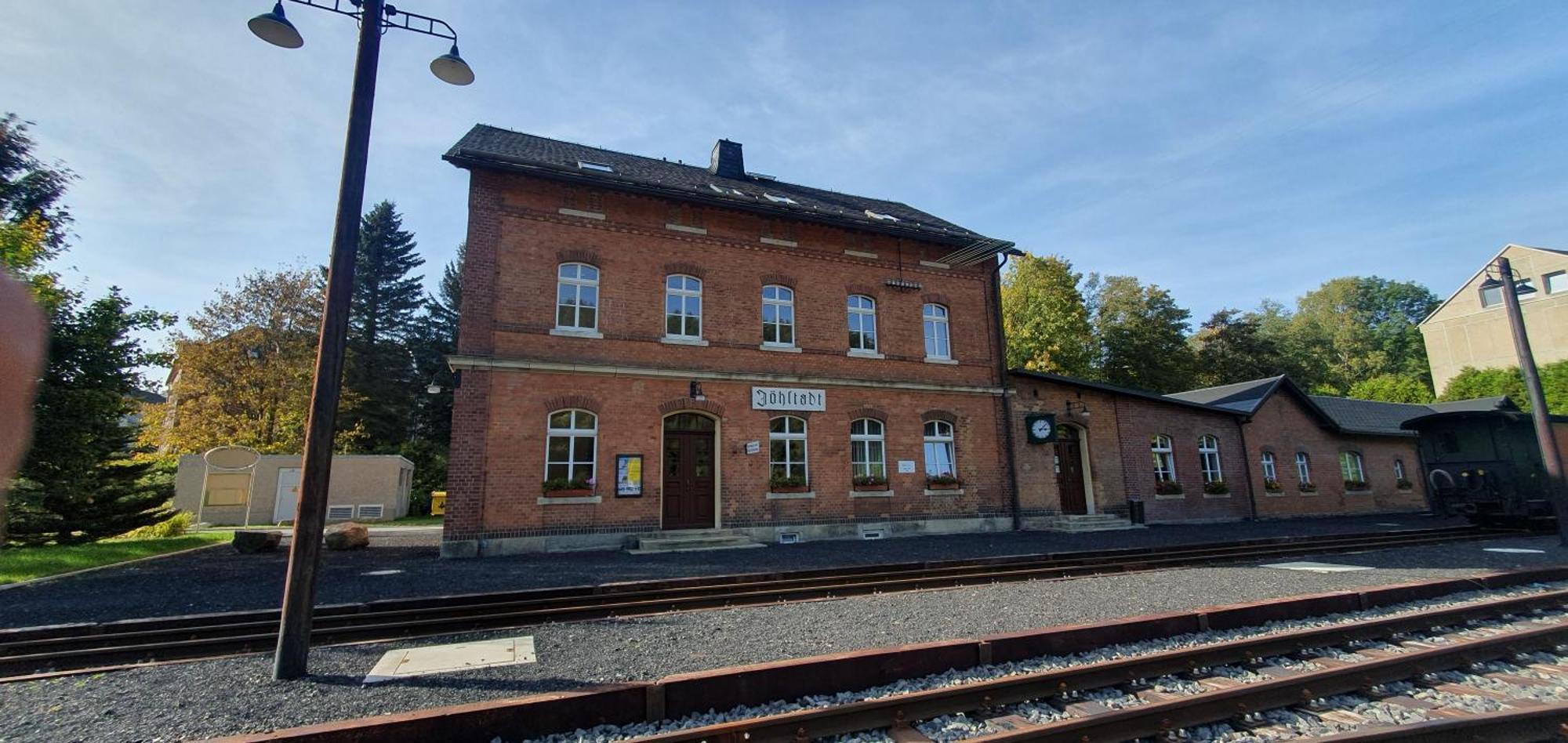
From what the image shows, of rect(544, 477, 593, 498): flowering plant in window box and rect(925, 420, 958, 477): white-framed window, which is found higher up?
rect(925, 420, 958, 477): white-framed window

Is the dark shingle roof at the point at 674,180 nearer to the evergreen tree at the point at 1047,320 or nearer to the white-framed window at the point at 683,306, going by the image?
the white-framed window at the point at 683,306

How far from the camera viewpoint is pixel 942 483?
52.4 feet

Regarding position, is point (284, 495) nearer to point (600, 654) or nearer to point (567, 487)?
point (567, 487)

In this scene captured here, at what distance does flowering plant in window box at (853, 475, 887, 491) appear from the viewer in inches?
598

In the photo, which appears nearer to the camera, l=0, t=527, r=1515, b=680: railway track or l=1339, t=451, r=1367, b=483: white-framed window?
l=0, t=527, r=1515, b=680: railway track

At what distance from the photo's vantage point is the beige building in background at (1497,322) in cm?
3262

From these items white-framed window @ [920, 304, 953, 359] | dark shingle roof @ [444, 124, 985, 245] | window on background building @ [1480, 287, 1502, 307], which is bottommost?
white-framed window @ [920, 304, 953, 359]

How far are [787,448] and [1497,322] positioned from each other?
4553 centimetres

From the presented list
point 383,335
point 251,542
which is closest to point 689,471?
point 251,542

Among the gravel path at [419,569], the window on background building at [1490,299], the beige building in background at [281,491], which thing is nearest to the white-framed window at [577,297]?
the gravel path at [419,569]

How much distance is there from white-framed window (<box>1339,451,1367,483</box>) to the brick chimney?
77.6 ft

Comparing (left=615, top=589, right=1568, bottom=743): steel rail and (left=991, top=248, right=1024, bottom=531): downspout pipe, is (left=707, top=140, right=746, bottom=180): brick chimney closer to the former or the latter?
(left=991, top=248, right=1024, bottom=531): downspout pipe

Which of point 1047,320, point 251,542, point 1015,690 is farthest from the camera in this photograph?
point 1047,320

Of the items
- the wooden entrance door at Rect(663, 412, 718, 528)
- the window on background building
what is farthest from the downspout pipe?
the window on background building
